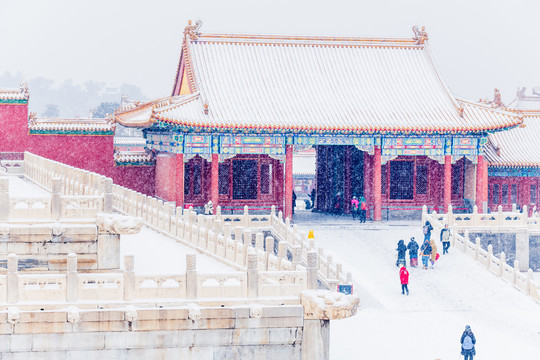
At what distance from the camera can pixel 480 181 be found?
39531 mm

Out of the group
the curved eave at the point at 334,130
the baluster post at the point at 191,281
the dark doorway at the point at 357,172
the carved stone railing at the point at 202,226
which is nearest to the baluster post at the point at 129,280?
the baluster post at the point at 191,281

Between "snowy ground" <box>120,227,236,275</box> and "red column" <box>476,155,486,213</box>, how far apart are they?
17651mm

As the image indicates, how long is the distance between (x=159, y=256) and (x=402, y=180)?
1988 centimetres

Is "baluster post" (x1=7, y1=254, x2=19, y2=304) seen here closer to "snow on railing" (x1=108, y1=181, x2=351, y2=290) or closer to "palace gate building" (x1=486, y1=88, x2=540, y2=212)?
"snow on railing" (x1=108, y1=181, x2=351, y2=290)

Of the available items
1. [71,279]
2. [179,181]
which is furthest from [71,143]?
[71,279]

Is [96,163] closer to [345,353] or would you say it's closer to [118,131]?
[345,353]

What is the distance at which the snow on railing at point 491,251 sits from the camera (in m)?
29.3

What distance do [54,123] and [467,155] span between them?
57.7ft

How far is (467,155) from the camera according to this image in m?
39.3

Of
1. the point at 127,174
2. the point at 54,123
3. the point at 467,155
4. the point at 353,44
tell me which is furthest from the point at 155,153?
the point at 467,155

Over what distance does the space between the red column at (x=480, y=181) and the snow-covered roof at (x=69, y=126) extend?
15698 mm

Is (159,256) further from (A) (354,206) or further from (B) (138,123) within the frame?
(A) (354,206)

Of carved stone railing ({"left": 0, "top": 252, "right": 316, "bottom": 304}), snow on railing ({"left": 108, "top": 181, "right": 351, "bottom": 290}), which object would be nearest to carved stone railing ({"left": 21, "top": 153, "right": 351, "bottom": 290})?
snow on railing ({"left": 108, "top": 181, "right": 351, "bottom": 290})

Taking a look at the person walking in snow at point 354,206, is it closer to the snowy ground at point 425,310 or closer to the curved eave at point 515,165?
the snowy ground at point 425,310
